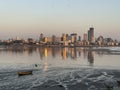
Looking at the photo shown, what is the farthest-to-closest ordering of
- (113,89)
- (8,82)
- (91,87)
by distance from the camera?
(8,82) < (91,87) < (113,89)

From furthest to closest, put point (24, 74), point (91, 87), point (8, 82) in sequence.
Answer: point (24, 74), point (8, 82), point (91, 87)

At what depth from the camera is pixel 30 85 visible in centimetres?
3425

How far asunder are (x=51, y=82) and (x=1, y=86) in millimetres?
7876

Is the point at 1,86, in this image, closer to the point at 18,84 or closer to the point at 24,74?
the point at 18,84

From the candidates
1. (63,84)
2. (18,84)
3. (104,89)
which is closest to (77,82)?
(63,84)

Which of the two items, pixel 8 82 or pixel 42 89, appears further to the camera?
pixel 8 82

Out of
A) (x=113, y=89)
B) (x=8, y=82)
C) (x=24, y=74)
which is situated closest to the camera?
(x=113, y=89)

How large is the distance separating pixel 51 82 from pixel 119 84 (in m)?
10.5

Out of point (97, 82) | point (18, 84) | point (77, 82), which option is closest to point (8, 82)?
point (18, 84)

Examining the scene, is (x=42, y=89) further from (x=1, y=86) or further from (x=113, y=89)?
(x=113, y=89)

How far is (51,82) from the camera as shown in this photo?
1446 inches

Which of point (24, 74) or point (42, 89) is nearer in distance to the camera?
point (42, 89)

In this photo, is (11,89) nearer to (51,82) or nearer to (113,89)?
(51,82)

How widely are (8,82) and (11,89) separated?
539 centimetres
